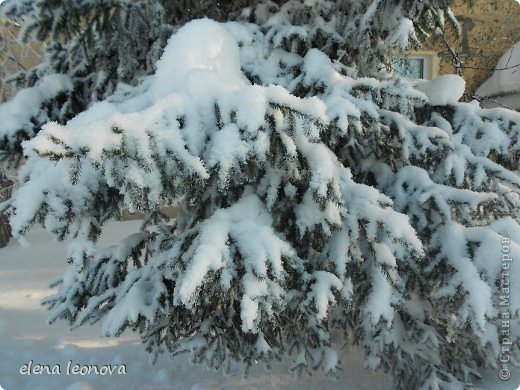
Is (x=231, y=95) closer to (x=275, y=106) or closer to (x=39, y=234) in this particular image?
(x=275, y=106)

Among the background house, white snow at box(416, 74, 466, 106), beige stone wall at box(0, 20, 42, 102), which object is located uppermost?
white snow at box(416, 74, 466, 106)

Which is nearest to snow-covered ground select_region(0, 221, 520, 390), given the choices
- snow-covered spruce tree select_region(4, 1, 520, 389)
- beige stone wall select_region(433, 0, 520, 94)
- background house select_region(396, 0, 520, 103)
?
snow-covered spruce tree select_region(4, 1, 520, 389)

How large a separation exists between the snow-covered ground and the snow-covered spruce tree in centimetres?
52

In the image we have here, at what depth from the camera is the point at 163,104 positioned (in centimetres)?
156

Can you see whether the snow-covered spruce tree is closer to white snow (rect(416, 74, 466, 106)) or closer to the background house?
white snow (rect(416, 74, 466, 106))

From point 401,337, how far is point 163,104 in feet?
6.72

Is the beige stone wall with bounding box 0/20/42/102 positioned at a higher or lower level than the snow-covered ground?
higher

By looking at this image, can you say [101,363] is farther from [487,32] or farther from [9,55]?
[487,32]

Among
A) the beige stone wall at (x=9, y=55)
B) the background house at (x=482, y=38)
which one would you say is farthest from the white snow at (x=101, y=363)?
the background house at (x=482, y=38)

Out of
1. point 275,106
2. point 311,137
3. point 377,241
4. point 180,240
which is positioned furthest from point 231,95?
point 377,241

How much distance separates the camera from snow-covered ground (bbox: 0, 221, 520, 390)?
3.15 metres

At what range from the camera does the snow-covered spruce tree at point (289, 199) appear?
5.15 feet

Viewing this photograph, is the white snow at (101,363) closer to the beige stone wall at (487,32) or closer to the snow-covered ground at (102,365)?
the snow-covered ground at (102,365)

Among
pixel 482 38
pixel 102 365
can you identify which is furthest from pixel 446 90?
pixel 482 38
